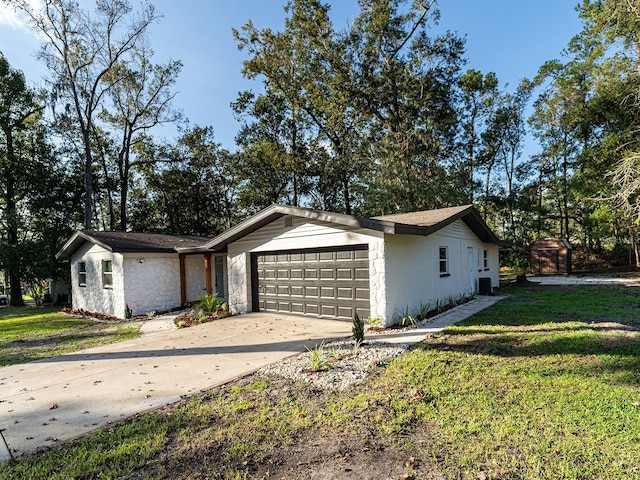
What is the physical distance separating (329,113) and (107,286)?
16.8 meters

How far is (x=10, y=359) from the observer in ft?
23.4

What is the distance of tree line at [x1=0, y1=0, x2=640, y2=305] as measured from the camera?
63.6 ft

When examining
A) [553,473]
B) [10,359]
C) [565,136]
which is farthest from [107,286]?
[565,136]

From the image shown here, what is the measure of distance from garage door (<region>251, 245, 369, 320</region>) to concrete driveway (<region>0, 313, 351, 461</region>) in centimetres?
64

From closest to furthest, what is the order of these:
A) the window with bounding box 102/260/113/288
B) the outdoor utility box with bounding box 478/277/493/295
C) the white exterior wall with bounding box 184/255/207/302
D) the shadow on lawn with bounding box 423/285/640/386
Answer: the shadow on lawn with bounding box 423/285/640/386 < the window with bounding box 102/260/113/288 < the outdoor utility box with bounding box 478/277/493/295 < the white exterior wall with bounding box 184/255/207/302

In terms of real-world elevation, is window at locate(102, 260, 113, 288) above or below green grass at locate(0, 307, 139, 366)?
above

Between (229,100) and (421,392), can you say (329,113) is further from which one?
(421,392)

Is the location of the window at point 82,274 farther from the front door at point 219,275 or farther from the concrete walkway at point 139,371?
the concrete walkway at point 139,371

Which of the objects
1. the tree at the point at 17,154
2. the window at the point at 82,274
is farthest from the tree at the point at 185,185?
the window at the point at 82,274

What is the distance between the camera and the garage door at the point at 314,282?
8.79 metres

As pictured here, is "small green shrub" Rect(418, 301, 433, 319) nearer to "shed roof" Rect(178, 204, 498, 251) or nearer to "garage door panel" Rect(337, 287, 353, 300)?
"garage door panel" Rect(337, 287, 353, 300)

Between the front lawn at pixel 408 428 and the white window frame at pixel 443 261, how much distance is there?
16.9 ft

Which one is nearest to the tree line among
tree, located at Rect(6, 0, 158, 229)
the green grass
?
tree, located at Rect(6, 0, 158, 229)

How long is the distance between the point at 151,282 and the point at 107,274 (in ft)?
6.24
